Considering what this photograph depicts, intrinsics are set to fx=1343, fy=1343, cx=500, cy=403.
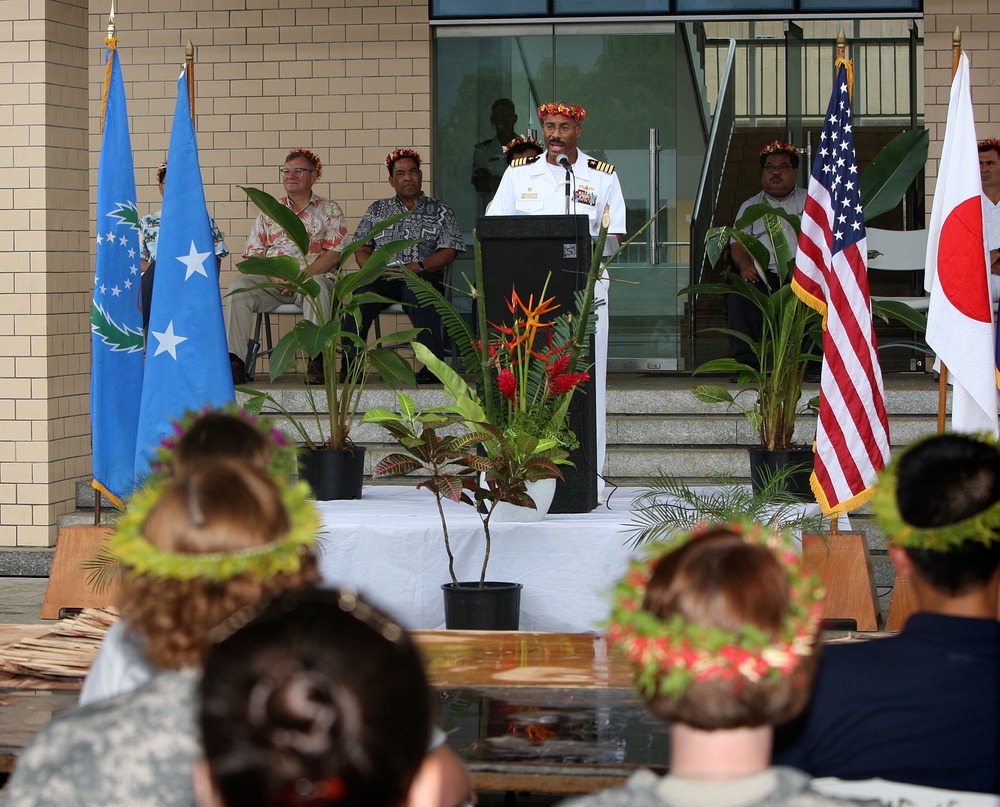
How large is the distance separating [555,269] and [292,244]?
128 inches

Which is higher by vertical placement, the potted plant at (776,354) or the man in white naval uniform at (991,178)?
the man in white naval uniform at (991,178)

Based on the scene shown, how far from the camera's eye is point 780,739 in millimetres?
1985

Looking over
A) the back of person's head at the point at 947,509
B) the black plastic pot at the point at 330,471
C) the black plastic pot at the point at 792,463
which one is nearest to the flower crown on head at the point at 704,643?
the back of person's head at the point at 947,509

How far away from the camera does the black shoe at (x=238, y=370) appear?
8.20m

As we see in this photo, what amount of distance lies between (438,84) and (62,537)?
16.0 feet

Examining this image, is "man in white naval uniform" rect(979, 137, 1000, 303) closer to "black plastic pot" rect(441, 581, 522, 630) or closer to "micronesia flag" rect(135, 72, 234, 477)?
"black plastic pot" rect(441, 581, 522, 630)

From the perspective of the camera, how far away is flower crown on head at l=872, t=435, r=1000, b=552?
7.00ft

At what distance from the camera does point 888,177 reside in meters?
6.39

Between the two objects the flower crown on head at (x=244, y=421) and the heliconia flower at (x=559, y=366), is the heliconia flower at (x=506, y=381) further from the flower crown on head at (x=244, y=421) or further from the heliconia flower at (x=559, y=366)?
the flower crown on head at (x=244, y=421)

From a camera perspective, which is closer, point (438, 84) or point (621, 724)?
point (621, 724)

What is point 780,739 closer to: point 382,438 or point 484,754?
point 484,754

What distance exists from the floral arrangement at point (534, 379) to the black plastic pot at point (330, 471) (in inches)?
33.2

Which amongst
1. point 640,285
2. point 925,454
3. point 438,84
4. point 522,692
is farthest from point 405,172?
point 925,454

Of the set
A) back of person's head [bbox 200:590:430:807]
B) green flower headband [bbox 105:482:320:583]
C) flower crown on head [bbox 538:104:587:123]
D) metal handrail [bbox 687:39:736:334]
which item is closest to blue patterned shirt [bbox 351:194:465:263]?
metal handrail [bbox 687:39:736:334]
